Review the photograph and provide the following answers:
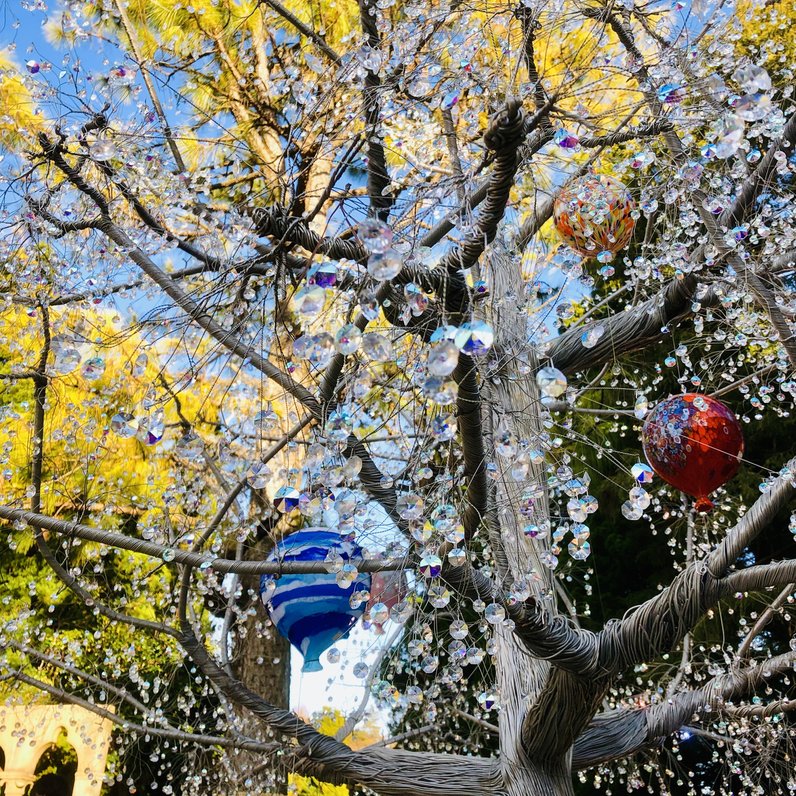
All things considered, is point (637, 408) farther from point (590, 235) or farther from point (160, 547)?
point (160, 547)

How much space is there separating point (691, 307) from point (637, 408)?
1.30m

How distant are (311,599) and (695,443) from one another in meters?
1.38

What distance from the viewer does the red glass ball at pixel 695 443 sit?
2568 millimetres

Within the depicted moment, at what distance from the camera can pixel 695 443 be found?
8.40 ft

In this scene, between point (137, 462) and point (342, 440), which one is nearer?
point (342, 440)

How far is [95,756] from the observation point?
7359 millimetres

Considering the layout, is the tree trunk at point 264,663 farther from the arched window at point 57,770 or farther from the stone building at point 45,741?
the arched window at point 57,770

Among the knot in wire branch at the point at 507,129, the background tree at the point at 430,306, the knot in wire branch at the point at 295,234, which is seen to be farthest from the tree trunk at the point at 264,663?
the knot in wire branch at the point at 507,129

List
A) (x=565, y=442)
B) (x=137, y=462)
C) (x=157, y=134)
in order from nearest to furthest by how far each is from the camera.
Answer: (x=157, y=134), (x=137, y=462), (x=565, y=442)

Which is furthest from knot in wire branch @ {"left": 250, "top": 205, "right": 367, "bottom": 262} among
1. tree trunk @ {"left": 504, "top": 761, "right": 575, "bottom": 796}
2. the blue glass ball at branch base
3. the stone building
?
the stone building

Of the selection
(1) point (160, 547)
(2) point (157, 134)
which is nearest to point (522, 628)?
(1) point (160, 547)

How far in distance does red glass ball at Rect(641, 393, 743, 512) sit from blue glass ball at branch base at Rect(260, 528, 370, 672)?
3.67 ft

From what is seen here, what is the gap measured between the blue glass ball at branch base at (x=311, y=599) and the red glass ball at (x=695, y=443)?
1.12m

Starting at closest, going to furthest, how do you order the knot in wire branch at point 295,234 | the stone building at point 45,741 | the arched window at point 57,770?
the knot in wire branch at point 295,234 < the stone building at point 45,741 < the arched window at point 57,770
